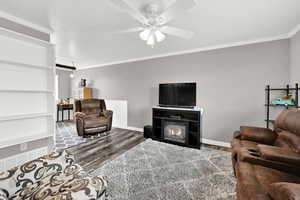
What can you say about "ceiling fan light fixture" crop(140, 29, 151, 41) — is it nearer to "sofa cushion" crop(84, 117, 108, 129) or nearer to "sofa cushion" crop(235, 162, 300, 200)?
"sofa cushion" crop(235, 162, 300, 200)

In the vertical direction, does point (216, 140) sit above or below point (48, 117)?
below

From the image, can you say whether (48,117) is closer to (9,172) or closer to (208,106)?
(9,172)

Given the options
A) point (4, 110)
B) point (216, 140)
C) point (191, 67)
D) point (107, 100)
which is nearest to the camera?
point (4, 110)

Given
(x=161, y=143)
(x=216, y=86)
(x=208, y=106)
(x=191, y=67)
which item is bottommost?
(x=161, y=143)

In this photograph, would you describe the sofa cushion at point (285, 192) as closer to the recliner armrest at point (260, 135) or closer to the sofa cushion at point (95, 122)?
the recliner armrest at point (260, 135)

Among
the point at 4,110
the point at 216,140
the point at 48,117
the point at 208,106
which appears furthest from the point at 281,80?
the point at 4,110

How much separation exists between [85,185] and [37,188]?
1.26 feet

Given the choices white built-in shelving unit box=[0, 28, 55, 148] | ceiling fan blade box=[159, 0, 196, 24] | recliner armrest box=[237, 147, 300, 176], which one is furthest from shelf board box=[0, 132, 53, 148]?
recliner armrest box=[237, 147, 300, 176]

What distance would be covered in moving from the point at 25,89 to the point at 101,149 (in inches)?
70.7

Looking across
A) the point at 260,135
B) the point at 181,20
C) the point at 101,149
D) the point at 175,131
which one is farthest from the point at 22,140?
the point at 260,135

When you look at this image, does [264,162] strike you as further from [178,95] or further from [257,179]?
[178,95]

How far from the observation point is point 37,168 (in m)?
1.06

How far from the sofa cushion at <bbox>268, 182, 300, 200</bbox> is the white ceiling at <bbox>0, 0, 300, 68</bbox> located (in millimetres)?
1994

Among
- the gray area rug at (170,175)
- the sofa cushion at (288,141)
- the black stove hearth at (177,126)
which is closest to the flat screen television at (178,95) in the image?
the black stove hearth at (177,126)
